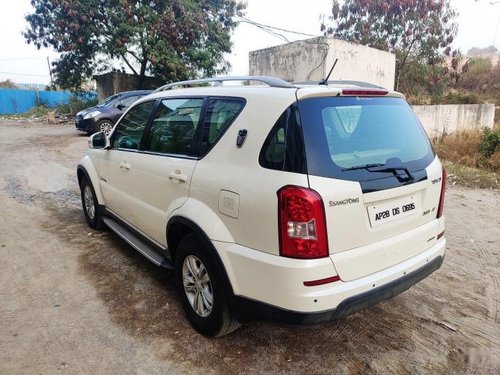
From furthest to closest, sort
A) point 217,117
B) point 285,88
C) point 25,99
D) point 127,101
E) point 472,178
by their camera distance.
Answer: point 25,99 < point 127,101 < point 472,178 < point 217,117 < point 285,88

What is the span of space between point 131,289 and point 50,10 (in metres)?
19.2

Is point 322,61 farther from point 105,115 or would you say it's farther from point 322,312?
point 322,312

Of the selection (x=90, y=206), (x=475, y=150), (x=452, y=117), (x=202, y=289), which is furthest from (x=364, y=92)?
(x=452, y=117)

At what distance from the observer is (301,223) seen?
6.50 feet

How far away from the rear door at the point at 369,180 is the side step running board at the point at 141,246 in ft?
5.07

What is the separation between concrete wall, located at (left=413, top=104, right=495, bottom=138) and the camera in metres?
12.2

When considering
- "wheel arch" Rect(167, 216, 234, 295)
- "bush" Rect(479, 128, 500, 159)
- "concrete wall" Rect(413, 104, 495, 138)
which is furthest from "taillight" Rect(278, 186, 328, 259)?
"concrete wall" Rect(413, 104, 495, 138)

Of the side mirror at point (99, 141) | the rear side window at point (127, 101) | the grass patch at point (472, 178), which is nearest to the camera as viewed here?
the side mirror at point (99, 141)

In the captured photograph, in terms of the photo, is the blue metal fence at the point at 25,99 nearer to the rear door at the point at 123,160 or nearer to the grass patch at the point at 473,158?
the grass patch at the point at 473,158

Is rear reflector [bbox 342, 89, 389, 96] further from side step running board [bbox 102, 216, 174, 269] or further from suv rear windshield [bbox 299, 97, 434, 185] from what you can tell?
side step running board [bbox 102, 216, 174, 269]

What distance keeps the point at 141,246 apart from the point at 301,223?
6.50ft

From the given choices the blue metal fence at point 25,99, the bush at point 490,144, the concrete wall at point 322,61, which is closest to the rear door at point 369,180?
the concrete wall at point 322,61

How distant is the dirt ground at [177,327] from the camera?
2.43 m

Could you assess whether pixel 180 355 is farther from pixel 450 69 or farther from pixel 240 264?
pixel 450 69
